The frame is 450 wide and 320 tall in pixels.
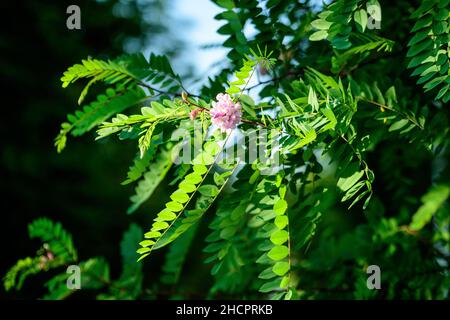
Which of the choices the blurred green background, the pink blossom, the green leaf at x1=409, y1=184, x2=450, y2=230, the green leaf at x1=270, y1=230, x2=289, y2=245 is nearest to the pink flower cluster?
the pink blossom

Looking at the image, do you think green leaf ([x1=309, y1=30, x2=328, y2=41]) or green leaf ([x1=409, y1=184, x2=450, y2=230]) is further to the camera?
green leaf ([x1=409, y1=184, x2=450, y2=230])

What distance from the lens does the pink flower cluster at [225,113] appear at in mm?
885

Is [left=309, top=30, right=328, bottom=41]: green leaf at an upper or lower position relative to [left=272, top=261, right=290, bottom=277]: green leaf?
upper

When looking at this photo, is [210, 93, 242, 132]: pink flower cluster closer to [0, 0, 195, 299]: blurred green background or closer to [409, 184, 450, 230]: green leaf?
[409, 184, 450, 230]: green leaf

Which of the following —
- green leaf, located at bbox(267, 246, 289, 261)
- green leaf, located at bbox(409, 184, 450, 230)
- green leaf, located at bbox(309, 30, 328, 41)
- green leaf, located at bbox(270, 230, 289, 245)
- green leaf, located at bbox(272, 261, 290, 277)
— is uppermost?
green leaf, located at bbox(309, 30, 328, 41)

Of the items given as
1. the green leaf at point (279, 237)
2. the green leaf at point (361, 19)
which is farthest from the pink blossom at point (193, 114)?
the green leaf at point (361, 19)

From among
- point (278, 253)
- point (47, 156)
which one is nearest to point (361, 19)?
point (278, 253)

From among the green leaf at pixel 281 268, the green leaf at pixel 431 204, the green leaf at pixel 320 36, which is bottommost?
A: the green leaf at pixel 281 268

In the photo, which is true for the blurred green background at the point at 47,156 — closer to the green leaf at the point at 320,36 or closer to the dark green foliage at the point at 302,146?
the dark green foliage at the point at 302,146

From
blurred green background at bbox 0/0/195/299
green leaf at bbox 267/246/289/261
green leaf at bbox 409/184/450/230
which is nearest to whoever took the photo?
green leaf at bbox 267/246/289/261

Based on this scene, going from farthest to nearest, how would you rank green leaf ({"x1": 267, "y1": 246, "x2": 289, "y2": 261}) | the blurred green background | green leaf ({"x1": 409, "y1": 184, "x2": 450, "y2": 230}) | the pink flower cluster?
1. the blurred green background
2. green leaf ({"x1": 409, "y1": 184, "x2": 450, "y2": 230})
3. green leaf ({"x1": 267, "y1": 246, "x2": 289, "y2": 261})
4. the pink flower cluster

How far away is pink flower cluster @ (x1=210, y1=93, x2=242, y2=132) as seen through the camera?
0.89 metres
